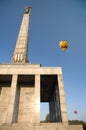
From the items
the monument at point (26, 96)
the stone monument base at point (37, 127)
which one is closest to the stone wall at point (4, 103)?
the monument at point (26, 96)

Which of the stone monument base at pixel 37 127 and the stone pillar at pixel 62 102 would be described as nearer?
the stone monument base at pixel 37 127

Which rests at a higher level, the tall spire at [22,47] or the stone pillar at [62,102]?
the tall spire at [22,47]

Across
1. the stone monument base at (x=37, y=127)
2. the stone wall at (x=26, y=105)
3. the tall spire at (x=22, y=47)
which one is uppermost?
the tall spire at (x=22, y=47)

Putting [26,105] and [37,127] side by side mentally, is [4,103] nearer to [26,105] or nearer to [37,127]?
[26,105]

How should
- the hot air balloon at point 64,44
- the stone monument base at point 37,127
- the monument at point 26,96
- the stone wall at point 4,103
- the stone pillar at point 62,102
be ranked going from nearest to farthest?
the stone monument base at point 37,127
the monument at point 26,96
the stone pillar at point 62,102
the stone wall at point 4,103
the hot air balloon at point 64,44

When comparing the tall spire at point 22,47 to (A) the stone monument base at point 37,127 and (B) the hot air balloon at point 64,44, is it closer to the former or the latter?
(B) the hot air balloon at point 64,44

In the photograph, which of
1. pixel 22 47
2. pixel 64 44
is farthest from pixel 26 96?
pixel 22 47

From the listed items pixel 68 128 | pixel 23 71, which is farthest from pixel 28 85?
pixel 68 128

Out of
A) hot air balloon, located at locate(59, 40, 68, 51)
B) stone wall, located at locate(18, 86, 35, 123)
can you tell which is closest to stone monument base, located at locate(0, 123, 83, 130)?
stone wall, located at locate(18, 86, 35, 123)

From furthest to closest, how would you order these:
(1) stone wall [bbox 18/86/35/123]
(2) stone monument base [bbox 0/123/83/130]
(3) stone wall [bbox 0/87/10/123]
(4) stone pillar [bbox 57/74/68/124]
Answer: (1) stone wall [bbox 18/86/35/123] → (3) stone wall [bbox 0/87/10/123] → (4) stone pillar [bbox 57/74/68/124] → (2) stone monument base [bbox 0/123/83/130]

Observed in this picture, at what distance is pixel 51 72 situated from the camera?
19.5m

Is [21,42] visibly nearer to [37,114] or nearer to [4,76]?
[4,76]

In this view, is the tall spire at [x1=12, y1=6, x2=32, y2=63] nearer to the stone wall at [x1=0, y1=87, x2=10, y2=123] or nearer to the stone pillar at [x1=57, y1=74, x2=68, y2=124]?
the stone wall at [x1=0, y1=87, x2=10, y2=123]

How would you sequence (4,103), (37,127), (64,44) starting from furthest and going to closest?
1. (64,44)
2. (4,103)
3. (37,127)
